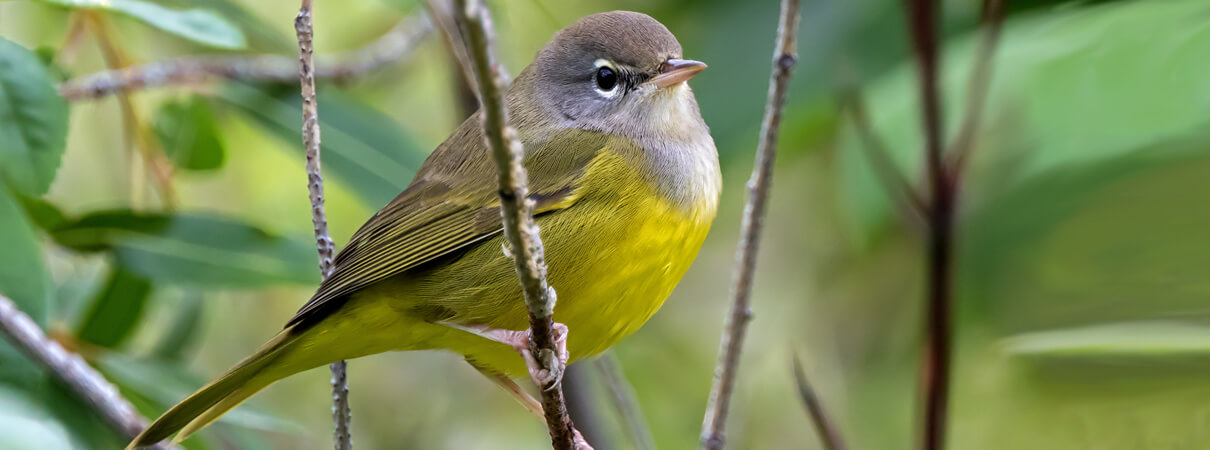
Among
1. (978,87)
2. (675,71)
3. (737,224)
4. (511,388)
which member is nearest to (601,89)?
(675,71)

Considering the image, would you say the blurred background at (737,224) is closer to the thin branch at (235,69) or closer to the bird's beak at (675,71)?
the thin branch at (235,69)

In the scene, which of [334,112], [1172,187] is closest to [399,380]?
[334,112]

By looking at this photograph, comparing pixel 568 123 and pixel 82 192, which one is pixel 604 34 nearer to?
pixel 568 123

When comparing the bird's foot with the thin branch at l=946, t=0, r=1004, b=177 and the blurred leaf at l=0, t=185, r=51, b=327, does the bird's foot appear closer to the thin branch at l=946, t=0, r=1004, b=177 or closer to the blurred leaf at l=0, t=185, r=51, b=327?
the thin branch at l=946, t=0, r=1004, b=177

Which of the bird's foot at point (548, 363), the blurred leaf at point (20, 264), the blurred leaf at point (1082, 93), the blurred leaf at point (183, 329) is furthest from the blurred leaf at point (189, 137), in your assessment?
the blurred leaf at point (1082, 93)

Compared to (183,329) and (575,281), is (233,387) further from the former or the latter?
(575,281)
